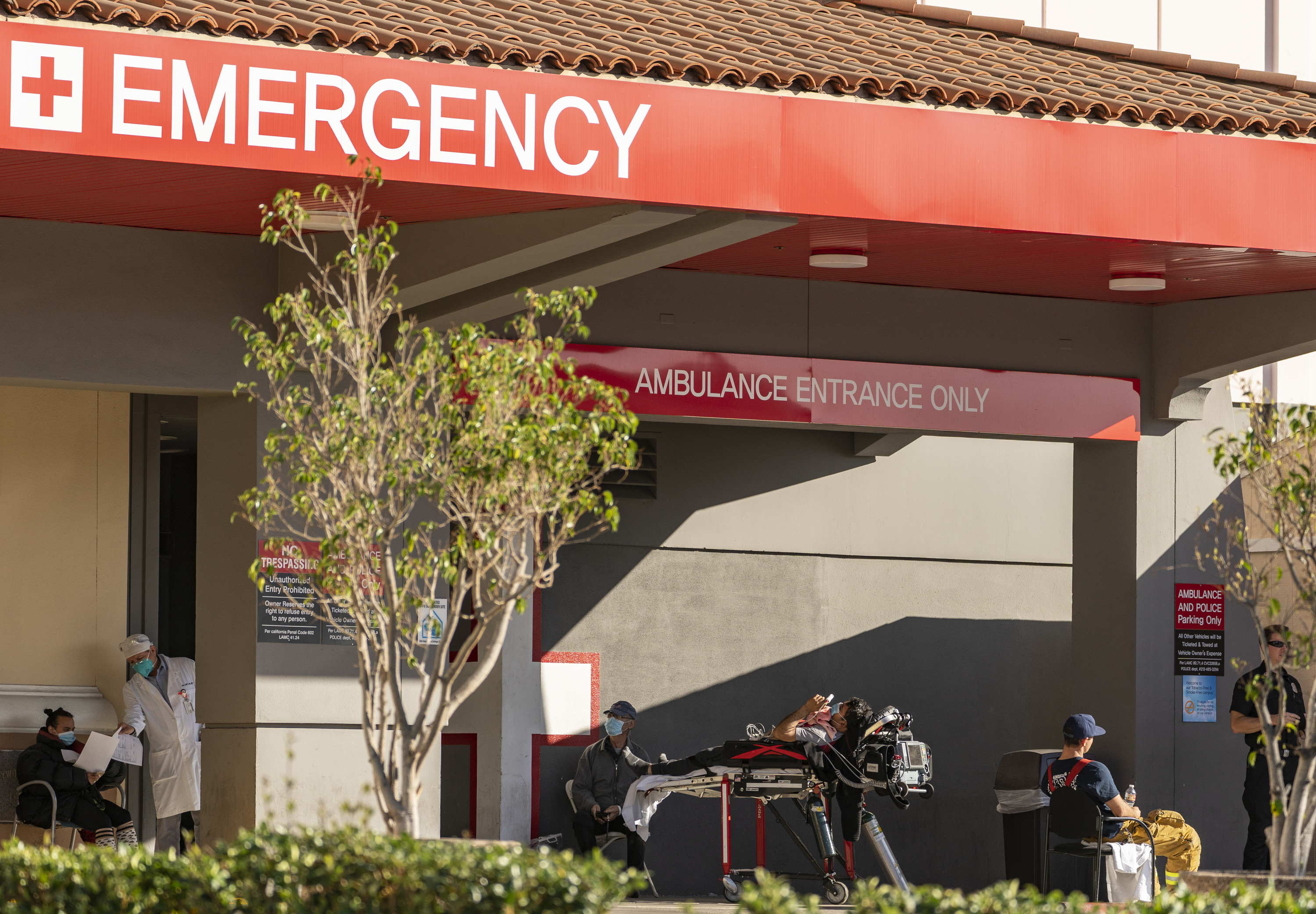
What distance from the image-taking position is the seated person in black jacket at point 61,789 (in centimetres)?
1065

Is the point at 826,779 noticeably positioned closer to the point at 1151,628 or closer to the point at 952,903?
the point at 1151,628

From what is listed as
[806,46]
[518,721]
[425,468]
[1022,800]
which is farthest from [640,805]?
[425,468]

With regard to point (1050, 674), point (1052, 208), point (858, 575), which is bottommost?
point (1050, 674)

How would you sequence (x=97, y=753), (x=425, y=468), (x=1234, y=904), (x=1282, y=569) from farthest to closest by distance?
(x=97, y=753) < (x=1282, y=569) < (x=425, y=468) < (x=1234, y=904)

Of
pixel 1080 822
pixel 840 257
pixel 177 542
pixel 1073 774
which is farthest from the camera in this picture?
pixel 177 542

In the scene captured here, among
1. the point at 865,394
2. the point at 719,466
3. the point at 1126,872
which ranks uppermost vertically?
the point at 865,394

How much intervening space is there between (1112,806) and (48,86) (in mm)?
6961

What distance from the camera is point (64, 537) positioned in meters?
11.5

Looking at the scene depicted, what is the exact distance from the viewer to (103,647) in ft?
38.3

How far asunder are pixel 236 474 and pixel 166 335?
887mm

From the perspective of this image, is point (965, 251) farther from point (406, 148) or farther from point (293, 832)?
point (293, 832)

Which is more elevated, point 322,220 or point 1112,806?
point 322,220

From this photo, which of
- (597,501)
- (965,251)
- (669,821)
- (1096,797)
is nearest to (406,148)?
(597,501)

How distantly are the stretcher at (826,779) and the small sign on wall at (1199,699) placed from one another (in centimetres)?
237
